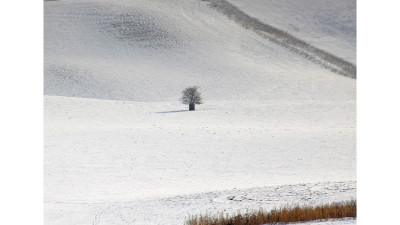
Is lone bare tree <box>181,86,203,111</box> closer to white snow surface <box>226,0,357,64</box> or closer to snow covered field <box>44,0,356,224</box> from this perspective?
snow covered field <box>44,0,356,224</box>

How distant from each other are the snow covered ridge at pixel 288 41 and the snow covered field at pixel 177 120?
45.1 inches

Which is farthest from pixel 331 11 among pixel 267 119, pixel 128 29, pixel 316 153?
pixel 316 153

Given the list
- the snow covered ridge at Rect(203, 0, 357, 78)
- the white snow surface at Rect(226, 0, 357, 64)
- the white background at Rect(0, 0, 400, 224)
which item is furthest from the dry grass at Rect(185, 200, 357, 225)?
the white snow surface at Rect(226, 0, 357, 64)

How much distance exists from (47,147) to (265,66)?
29544 millimetres

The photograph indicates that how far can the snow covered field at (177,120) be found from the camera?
10.4 metres

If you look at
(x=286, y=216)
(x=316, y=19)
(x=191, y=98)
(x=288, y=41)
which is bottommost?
(x=286, y=216)

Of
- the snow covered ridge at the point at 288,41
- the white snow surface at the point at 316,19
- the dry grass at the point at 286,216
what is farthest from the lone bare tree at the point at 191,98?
the white snow surface at the point at 316,19

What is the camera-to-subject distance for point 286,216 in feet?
25.9
